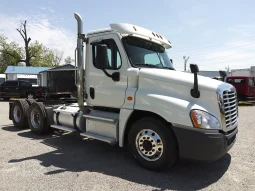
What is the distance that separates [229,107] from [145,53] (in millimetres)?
1945

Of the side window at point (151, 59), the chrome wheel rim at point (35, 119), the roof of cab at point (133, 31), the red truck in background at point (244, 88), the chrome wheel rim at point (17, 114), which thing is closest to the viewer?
the roof of cab at point (133, 31)

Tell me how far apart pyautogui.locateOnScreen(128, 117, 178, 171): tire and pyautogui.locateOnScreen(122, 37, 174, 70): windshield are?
1.21 meters

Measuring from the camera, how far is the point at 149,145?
4.09 meters

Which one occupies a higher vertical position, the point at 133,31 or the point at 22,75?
the point at 22,75

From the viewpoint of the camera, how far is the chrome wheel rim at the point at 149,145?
157 inches

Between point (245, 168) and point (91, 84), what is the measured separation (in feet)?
11.4

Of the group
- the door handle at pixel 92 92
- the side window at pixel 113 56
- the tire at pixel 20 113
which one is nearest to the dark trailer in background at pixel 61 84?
the tire at pixel 20 113

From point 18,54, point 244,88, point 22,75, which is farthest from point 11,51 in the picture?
point 244,88

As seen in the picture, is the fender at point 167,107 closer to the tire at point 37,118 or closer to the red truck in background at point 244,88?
the tire at point 37,118

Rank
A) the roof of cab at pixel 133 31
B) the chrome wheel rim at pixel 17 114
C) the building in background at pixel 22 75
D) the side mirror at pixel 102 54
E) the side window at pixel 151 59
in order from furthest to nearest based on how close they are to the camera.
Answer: the building in background at pixel 22 75 → the chrome wheel rim at pixel 17 114 → the side window at pixel 151 59 → the roof of cab at pixel 133 31 → the side mirror at pixel 102 54

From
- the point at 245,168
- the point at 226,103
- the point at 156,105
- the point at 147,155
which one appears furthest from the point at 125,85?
the point at 245,168

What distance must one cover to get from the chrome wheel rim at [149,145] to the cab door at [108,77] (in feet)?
2.52

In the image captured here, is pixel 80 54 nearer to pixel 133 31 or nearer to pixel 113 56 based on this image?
pixel 113 56

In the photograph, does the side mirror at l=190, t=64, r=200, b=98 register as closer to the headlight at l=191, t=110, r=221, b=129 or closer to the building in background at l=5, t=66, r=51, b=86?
the headlight at l=191, t=110, r=221, b=129
